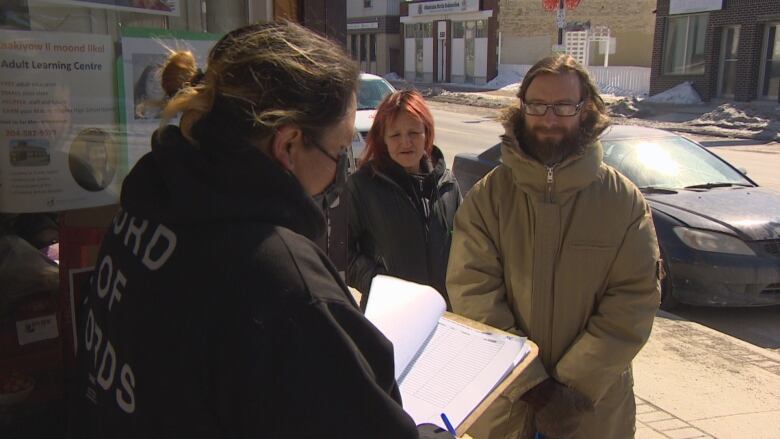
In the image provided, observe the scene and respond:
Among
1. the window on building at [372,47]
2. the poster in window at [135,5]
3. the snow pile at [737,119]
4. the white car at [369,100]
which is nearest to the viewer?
the poster in window at [135,5]

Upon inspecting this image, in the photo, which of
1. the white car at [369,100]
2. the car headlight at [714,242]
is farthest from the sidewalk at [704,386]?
the white car at [369,100]

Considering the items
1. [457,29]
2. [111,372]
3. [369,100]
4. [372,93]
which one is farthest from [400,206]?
[457,29]

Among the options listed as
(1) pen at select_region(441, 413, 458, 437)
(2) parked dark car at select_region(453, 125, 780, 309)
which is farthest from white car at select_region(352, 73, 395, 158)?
(1) pen at select_region(441, 413, 458, 437)

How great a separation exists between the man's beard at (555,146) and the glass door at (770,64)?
77.8ft

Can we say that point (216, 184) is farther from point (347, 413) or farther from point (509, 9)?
point (509, 9)

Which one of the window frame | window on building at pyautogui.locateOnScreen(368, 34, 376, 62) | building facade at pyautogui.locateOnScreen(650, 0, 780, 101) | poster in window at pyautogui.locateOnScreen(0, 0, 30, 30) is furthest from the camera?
window on building at pyautogui.locateOnScreen(368, 34, 376, 62)

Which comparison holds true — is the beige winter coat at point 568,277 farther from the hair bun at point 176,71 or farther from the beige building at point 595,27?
the beige building at point 595,27

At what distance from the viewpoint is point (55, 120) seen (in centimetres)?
230

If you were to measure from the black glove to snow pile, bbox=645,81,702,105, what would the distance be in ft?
82.9

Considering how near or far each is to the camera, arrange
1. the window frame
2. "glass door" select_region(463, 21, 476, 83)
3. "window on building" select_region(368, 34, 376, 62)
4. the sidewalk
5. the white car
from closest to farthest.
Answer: the sidewalk < the white car < the window frame < "glass door" select_region(463, 21, 476, 83) < "window on building" select_region(368, 34, 376, 62)

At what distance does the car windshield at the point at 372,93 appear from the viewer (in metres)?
11.7

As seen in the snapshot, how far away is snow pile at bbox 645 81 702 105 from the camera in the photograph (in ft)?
82.6

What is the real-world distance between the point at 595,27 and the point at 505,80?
1155cm

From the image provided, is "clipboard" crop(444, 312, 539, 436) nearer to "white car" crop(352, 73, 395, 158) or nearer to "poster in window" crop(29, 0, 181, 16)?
"poster in window" crop(29, 0, 181, 16)
